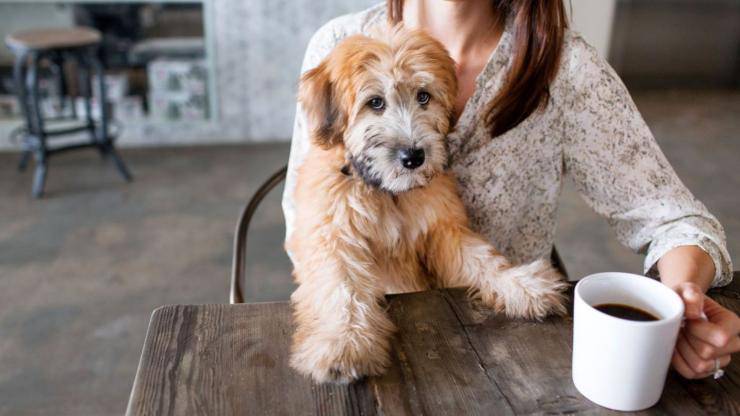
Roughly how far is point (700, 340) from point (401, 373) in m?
0.39

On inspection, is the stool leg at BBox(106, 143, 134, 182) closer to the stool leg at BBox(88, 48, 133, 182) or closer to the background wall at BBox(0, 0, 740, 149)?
the stool leg at BBox(88, 48, 133, 182)

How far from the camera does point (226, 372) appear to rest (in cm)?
92

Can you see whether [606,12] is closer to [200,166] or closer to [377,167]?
[200,166]

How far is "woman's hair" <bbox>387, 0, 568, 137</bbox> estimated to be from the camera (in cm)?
138

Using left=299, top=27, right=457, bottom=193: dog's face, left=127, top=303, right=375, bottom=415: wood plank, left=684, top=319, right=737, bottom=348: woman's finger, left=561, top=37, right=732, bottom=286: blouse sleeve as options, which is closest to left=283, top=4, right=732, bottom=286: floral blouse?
left=561, top=37, right=732, bottom=286: blouse sleeve

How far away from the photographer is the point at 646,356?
2.68ft

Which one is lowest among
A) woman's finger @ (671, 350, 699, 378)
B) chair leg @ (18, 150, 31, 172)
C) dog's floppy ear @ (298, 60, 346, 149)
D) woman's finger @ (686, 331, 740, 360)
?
chair leg @ (18, 150, 31, 172)

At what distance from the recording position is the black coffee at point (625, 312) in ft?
2.91

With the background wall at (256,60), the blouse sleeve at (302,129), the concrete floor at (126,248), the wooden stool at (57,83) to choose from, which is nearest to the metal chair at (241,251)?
the blouse sleeve at (302,129)

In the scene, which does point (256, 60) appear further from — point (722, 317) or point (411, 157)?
point (722, 317)

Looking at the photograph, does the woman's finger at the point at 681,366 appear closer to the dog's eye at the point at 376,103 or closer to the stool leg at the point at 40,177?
the dog's eye at the point at 376,103

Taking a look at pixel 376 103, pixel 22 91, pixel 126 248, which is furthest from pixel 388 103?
pixel 22 91

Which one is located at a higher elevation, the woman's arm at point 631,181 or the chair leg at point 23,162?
the woman's arm at point 631,181

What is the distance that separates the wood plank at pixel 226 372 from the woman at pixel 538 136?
0.52m
